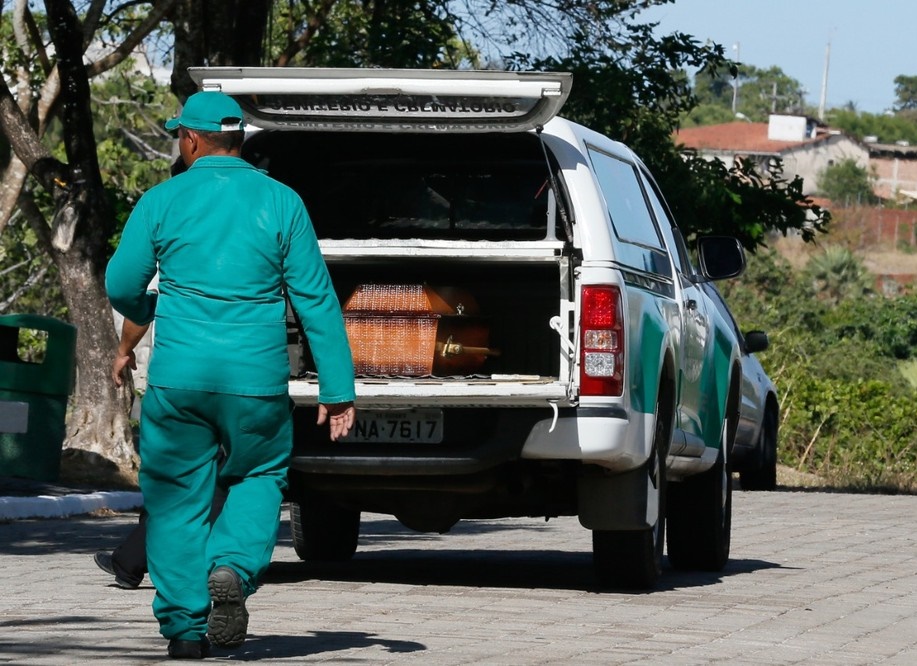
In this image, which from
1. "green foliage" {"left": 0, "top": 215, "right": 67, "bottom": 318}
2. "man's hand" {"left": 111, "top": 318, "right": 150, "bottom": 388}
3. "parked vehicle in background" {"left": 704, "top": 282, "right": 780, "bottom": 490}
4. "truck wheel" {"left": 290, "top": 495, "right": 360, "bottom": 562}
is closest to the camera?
"man's hand" {"left": 111, "top": 318, "right": 150, "bottom": 388}

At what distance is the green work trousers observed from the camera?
5.68 metres

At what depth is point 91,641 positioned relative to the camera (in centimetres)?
632

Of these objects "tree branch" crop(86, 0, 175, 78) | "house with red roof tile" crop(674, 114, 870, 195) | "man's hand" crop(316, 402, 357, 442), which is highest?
"house with red roof tile" crop(674, 114, 870, 195)

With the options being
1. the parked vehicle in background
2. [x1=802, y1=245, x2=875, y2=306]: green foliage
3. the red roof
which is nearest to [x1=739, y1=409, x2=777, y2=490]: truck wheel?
the parked vehicle in background

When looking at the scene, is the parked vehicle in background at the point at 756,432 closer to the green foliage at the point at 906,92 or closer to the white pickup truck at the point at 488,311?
the white pickup truck at the point at 488,311

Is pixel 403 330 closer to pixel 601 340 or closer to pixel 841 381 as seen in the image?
pixel 601 340

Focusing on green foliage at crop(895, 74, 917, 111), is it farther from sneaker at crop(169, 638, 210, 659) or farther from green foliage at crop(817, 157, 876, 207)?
sneaker at crop(169, 638, 210, 659)

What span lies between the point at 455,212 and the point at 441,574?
5.86 ft

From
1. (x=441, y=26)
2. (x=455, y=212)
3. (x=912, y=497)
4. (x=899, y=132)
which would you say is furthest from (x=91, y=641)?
(x=899, y=132)

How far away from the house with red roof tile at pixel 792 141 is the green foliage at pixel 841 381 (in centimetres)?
5878

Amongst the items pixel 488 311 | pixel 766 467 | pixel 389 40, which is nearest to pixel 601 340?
pixel 488 311

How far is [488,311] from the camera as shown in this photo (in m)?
9.04

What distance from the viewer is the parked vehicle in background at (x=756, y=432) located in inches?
680

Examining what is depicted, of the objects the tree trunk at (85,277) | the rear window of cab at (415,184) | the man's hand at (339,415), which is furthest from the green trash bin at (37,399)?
the man's hand at (339,415)
